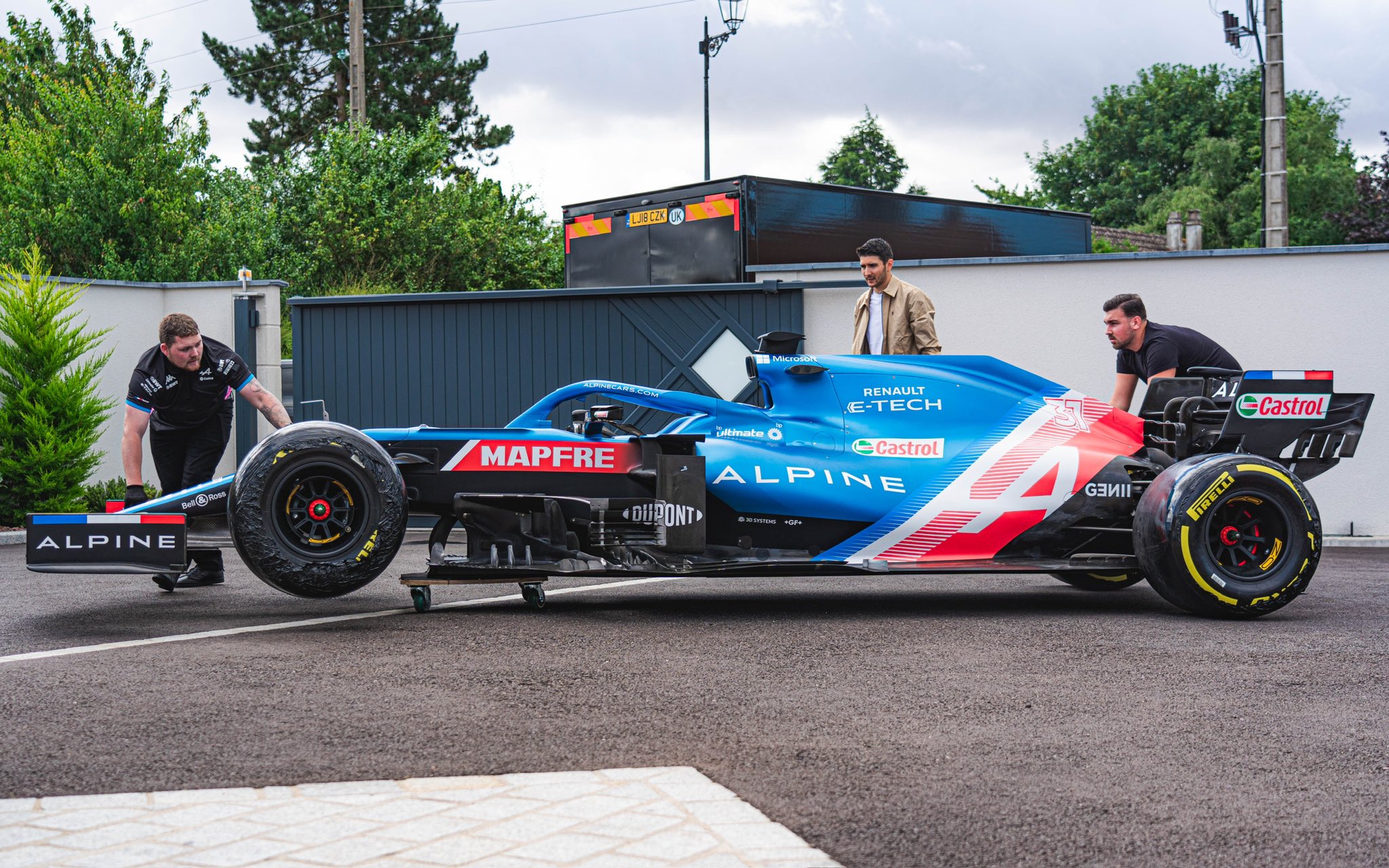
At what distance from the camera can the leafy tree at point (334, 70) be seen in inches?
1473

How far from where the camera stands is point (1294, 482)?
6.34 metres

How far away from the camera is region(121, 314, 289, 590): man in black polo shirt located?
23.2ft

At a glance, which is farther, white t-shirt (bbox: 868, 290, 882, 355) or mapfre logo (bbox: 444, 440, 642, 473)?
white t-shirt (bbox: 868, 290, 882, 355)

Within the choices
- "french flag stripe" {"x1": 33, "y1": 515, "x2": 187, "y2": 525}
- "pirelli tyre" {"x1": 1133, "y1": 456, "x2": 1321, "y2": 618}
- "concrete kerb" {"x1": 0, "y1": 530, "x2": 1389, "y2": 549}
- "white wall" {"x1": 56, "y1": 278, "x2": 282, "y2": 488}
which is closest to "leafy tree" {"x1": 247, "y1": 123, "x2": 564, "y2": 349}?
"white wall" {"x1": 56, "y1": 278, "x2": 282, "y2": 488}

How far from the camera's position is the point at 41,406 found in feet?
35.4

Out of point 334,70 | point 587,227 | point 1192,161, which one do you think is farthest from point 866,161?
point 587,227

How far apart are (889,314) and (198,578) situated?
428 centimetres

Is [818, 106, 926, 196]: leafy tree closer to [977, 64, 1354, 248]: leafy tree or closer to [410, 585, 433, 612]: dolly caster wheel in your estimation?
[977, 64, 1354, 248]: leafy tree

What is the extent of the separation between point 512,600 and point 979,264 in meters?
5.89

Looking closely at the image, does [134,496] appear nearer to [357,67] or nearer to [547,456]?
[547,456]

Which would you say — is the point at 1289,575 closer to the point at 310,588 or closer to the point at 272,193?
the point at 310,588

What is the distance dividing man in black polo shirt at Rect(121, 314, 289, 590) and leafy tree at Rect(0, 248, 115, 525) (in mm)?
3788

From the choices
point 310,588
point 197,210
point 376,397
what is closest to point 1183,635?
point 310,588

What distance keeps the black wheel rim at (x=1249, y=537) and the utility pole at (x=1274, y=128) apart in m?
12.8
